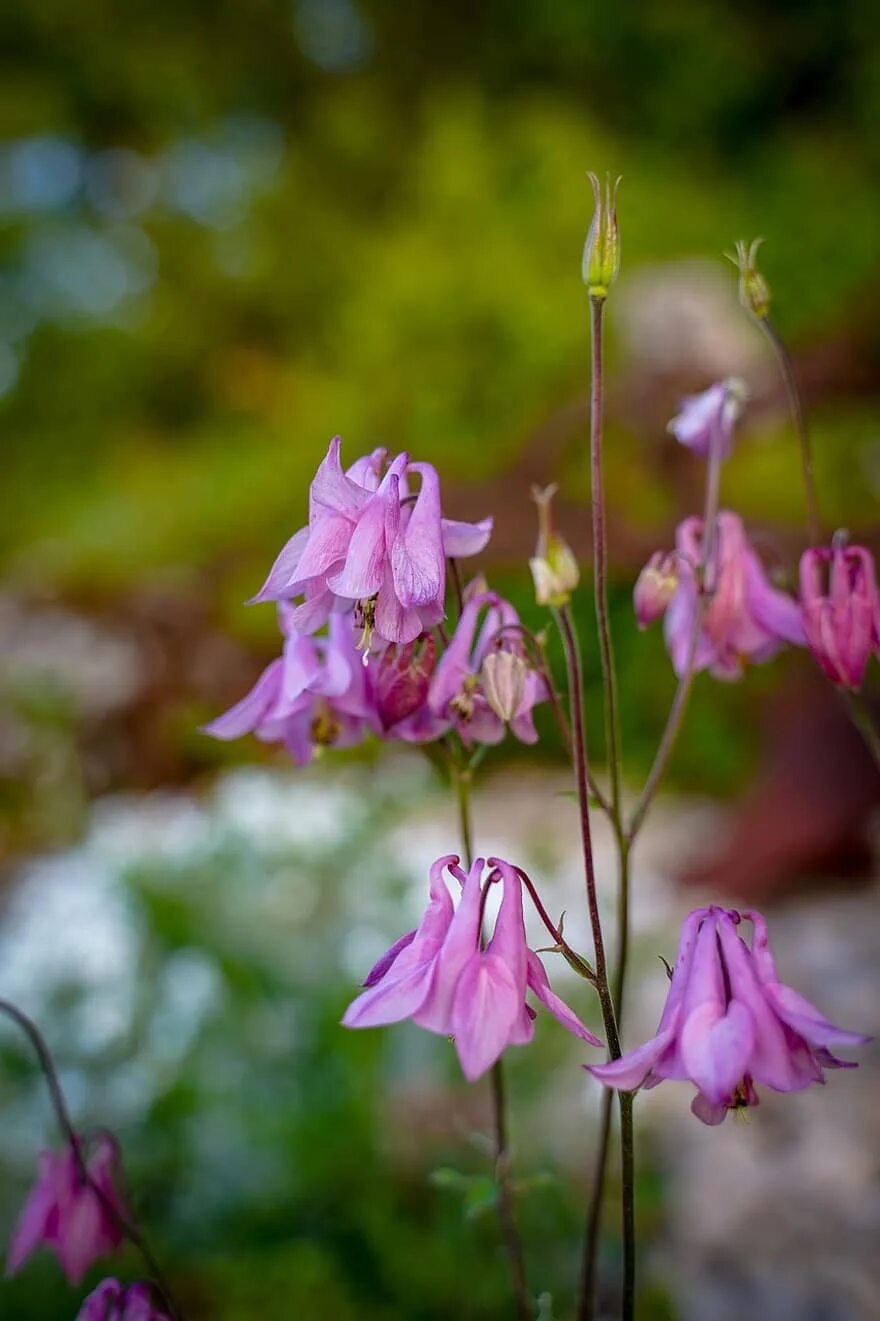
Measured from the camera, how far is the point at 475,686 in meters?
0.39

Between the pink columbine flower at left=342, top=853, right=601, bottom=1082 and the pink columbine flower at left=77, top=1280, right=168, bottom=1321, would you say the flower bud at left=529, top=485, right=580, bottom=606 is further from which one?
the pink columbine flower at left=77, top=1280, right=168, bottom=1321

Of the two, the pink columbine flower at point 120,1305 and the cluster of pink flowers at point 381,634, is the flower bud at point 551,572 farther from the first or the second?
the pink columbine flower at point 120,1305

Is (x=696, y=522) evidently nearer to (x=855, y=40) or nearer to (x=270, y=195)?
(x=855, y=40)

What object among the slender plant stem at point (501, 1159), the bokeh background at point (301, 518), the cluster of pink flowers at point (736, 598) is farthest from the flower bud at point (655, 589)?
the bokeh background at point (301, 518)

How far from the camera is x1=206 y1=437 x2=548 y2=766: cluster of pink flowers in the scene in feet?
1.08

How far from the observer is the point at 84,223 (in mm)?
3662

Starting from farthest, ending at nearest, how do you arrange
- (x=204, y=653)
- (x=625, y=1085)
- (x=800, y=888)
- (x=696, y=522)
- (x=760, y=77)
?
(x=760, y=77)
(x=204, y=653)
(x=800, y=888)
(x=696, y=522)
(x=625, y=1085)

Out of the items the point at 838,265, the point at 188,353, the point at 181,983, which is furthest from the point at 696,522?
the point at 188,353

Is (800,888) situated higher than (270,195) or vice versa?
(270,195)

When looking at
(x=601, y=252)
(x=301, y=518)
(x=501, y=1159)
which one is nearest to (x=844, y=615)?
(x=601, y=252)

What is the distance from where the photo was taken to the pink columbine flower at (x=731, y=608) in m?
0.45

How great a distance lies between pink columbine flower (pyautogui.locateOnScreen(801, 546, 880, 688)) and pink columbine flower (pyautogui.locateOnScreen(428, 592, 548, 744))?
11 centimetres

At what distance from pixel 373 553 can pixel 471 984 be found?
→ 0.14m

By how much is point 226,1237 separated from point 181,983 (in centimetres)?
31
